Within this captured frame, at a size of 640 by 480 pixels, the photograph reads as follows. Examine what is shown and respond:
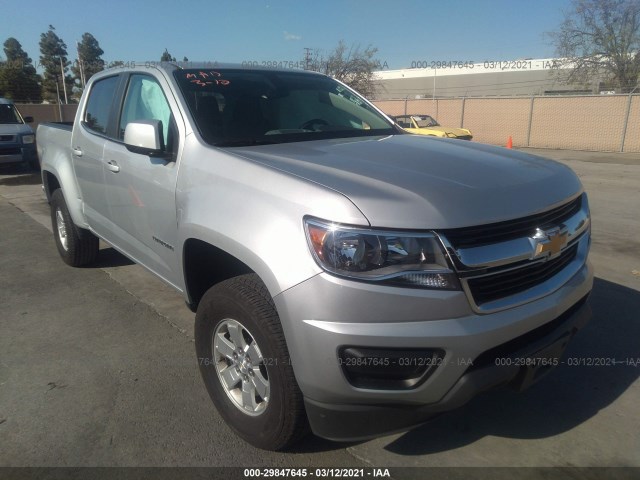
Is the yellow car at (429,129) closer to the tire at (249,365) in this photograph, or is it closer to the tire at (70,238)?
the tire at (70,238)

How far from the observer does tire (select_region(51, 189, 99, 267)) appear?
4.88 metres

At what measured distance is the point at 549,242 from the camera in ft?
7.02

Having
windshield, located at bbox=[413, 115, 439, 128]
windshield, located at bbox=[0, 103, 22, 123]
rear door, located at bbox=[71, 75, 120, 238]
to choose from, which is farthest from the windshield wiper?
windshield, located at bbox=[413, 115, 439, 128]

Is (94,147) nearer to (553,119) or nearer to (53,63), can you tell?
(553,119)

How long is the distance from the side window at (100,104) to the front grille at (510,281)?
321 cm

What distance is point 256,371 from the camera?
2340 mm

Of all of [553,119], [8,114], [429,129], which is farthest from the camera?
[553,119]

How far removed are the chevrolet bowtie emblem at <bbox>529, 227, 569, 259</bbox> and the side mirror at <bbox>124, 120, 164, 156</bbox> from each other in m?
2.02

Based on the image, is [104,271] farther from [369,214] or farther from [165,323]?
[369,214]

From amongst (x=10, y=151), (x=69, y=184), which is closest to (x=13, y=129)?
(x=10, y=151)

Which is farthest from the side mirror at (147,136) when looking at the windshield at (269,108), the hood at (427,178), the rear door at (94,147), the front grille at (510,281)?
the front grille at (510,281)

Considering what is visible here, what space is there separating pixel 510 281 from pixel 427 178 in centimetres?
56

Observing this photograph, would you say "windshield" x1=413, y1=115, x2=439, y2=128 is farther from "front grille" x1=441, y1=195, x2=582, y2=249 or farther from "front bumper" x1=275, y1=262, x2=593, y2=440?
"front bumper" x1=275, y1=262, x2=593, y2=440

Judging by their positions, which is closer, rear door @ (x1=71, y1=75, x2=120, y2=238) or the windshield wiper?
the windshield wiper
